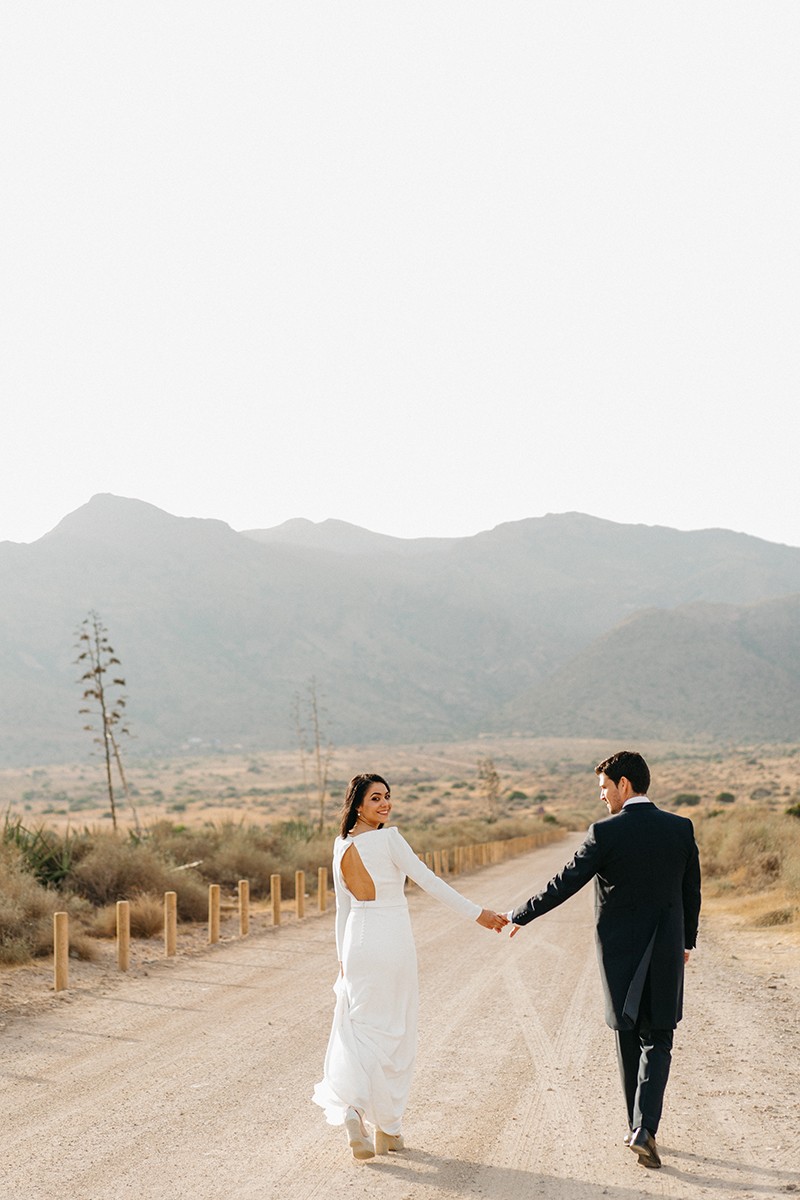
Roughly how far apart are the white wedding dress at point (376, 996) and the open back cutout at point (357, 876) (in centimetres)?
3

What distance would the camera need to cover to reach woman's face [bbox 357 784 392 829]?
7094 mm

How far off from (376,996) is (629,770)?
1.86m

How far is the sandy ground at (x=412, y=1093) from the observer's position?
250 inches

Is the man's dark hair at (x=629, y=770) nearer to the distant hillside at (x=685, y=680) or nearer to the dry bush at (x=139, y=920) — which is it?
the dry bush at (x=139, y=920)

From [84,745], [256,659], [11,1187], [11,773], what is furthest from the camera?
[256,659]

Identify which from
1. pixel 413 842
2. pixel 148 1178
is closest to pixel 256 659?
pixel 413 842

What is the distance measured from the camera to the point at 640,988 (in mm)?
6602

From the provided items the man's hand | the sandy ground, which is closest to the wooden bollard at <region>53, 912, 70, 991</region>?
the sandy ground

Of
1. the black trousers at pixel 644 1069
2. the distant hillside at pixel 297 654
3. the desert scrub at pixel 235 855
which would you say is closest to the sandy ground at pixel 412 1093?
the black trousers at pixel 644 1069

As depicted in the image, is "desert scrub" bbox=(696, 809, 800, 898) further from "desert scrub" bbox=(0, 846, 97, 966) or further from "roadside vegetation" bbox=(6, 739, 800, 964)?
"desert scrub" bbox=(0, 846, 97, 966)

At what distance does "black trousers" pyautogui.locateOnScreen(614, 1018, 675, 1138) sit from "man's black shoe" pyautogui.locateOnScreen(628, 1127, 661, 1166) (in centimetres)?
4

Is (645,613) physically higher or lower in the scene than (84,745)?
higher

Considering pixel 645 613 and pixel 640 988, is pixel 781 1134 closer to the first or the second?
pixel 640 988

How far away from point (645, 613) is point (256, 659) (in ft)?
166
